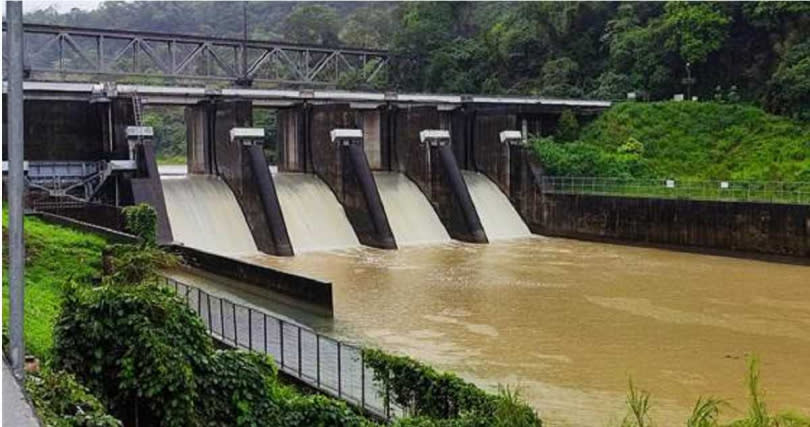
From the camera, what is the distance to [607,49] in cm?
4362

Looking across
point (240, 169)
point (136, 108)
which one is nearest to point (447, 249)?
point (240, 169)

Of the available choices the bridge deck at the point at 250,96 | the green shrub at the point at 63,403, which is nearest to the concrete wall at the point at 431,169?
the bridge deck at the point at 250,96

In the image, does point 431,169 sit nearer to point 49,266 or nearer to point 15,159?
point 49,266

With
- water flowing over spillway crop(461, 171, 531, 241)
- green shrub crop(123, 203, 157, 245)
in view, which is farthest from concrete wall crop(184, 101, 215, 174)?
water flowing over spillway crop(461, 171, 531, 241)

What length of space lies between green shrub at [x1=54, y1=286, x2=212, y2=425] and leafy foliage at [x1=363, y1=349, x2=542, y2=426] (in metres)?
2.02

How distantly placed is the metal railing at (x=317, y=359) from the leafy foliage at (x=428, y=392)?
175mm

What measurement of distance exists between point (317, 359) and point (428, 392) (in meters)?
2.03

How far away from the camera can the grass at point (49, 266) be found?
402 inches

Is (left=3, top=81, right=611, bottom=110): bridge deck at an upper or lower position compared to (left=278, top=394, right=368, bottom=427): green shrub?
upper

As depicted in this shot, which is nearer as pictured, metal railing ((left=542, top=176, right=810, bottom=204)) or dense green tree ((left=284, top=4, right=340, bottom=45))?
metal railing ((left=542, top=176, right=810, bottom=204))

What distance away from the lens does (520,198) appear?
1244 inches

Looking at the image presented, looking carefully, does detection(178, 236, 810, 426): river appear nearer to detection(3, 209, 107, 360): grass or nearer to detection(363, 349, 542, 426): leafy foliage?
detection(363, 349, 542, 426): leafy foliage

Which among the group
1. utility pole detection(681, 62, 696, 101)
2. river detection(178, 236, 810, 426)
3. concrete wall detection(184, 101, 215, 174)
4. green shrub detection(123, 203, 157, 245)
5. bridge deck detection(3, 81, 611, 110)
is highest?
utility pole detection(681, 62, 696, 101)

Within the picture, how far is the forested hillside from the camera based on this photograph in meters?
36.6
